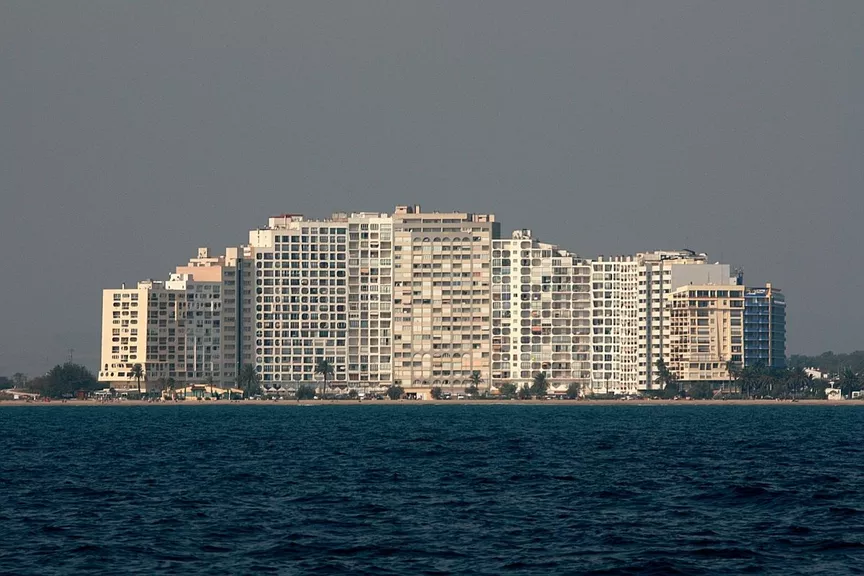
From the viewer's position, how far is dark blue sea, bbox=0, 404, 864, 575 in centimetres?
5334

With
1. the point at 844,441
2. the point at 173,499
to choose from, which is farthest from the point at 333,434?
the point at 173,499

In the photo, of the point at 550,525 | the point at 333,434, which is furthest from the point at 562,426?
the point at 550,525

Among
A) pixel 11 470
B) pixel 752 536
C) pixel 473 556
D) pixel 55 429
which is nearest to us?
pixel 473 556

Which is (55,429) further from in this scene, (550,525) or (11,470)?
(550,525)

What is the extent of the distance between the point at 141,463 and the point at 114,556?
51538 mm

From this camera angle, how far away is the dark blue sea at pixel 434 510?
53.3 meters

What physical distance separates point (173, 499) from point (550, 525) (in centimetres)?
2074

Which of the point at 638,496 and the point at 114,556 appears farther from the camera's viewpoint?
the point at 638,496

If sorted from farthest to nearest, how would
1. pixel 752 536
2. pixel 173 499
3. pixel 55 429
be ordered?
pixel 55 429 → pixel 173 499 → pixel 752 536

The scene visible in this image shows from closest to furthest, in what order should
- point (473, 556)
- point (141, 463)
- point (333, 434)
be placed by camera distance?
point (473, 556)
point (141, 463)
point (333, 434)

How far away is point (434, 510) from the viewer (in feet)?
226

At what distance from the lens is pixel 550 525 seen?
62812 mm

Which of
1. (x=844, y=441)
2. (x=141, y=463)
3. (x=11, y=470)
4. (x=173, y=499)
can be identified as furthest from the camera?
(x=844, y=441)

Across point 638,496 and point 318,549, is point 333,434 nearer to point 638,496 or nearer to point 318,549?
point 638,496
